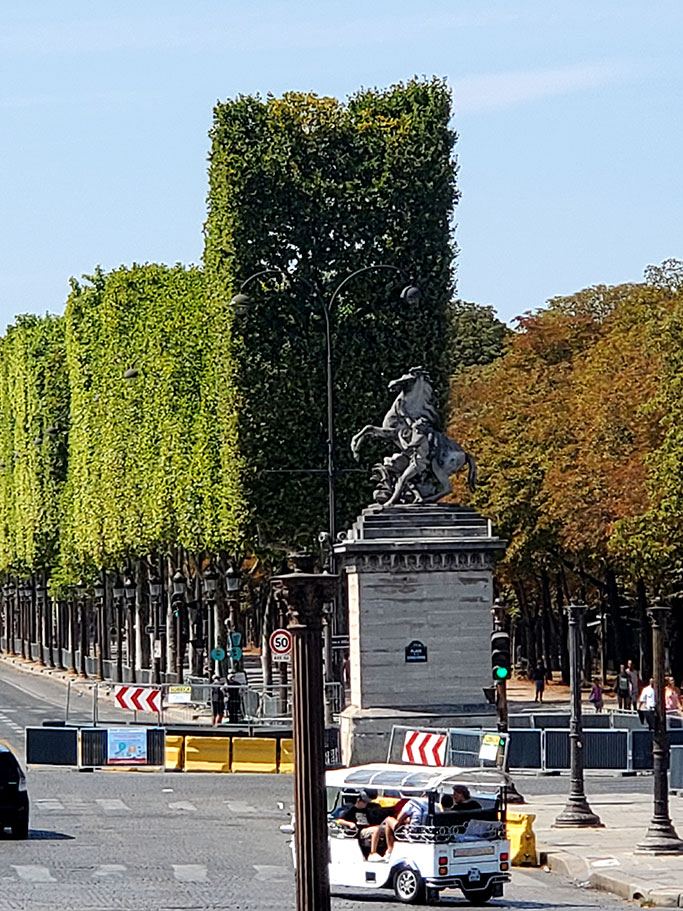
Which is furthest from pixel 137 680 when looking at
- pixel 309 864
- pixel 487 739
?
pixel 309 864

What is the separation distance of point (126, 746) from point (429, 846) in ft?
76.9

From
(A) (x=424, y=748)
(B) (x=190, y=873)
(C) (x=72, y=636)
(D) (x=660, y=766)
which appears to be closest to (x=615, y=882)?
(D) (x=660, y=766)

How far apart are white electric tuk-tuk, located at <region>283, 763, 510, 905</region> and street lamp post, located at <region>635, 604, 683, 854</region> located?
3.59m

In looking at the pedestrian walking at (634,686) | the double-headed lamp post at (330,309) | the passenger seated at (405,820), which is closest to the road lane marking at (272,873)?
the passenger seated at (405,820)

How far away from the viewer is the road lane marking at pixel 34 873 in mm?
28656

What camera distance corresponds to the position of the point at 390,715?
43.7m

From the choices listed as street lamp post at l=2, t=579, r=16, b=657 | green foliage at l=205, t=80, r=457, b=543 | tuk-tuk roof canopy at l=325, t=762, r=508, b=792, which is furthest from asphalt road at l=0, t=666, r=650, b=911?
street lamp post at l=2, t=579, r=16, b=657

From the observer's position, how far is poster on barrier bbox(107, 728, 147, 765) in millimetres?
49375

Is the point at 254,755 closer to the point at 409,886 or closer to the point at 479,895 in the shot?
the point at 409,886

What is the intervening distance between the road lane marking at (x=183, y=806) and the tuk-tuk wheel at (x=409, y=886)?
41.5ft

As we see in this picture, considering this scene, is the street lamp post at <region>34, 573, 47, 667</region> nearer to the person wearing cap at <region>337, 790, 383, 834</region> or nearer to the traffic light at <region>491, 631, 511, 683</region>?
the traffic light at <region>491, 631, 511, 683</region>

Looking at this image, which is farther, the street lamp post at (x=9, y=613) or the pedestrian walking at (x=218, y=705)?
the street lamp post at (x=9, y=613)

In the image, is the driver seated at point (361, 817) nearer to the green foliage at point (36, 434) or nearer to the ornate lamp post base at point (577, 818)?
the ornate lamp post base at point (577, 818)

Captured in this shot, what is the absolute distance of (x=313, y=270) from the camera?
61406 millimetres
